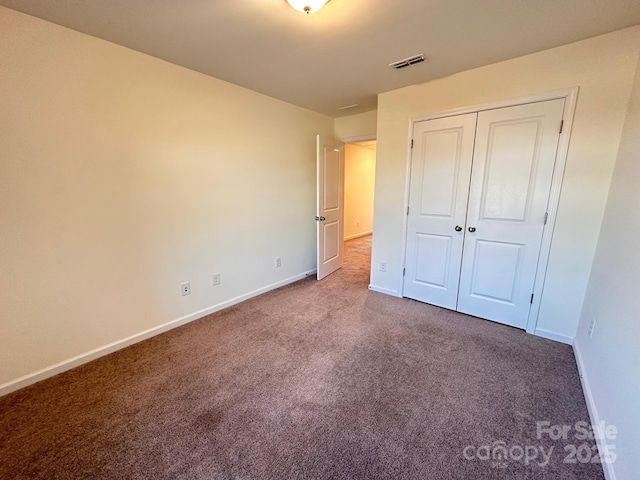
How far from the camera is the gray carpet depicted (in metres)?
1.25

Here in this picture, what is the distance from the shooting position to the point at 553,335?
2.25m

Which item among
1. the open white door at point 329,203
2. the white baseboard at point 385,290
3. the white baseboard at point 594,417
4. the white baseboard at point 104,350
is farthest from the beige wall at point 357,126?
the white baseboard at point 594,417

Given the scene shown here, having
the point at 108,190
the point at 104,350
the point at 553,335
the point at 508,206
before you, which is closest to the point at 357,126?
the point at 508,206

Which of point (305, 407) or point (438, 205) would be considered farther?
point (438, 205)

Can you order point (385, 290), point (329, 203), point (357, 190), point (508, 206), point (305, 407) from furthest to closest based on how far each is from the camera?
1. point (357, 190)
2. point (329, 203)
3. point (385, 290)
4. point (508, 206)
5. point (305, 407)

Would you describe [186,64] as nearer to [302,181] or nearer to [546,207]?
[302,181]

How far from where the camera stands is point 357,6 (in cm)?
151

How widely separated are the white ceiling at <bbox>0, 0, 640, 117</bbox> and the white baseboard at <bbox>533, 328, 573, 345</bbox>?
91.1 inches

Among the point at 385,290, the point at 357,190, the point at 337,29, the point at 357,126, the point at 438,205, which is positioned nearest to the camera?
the point at 337,29

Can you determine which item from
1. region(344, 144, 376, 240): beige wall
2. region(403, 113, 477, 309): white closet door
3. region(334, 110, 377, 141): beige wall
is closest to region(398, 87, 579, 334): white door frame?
region(403, 113, 477, 309): white closet door

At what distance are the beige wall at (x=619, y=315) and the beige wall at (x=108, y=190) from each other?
2.97 m

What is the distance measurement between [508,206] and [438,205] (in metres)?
0.60

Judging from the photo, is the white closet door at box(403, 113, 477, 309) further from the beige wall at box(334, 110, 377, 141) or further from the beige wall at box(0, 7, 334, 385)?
the beige wall at box(0, 7, 334, 385)

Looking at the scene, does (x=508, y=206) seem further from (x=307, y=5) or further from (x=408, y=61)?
(x=307, y=5)
